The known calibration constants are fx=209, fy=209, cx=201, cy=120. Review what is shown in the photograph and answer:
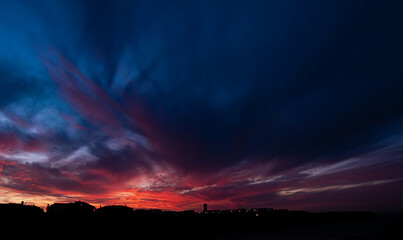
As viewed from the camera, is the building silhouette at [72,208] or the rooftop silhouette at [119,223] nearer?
the rooftop silhouette at [119,223]

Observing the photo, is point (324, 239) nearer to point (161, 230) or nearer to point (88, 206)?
point (161, 230)

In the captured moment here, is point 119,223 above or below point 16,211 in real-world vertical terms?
below

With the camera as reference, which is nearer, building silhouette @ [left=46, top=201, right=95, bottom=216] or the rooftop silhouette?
the rooftop silhouette

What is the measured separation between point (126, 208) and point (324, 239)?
147 ft

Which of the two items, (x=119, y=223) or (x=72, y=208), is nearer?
(x=119, y=223)

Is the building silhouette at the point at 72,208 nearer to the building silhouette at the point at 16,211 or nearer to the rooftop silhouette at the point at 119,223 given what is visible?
the rooftop silhouette at the point at 119,223

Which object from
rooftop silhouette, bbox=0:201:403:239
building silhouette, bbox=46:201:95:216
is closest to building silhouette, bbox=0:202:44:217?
rooftop silhouette, bbox=0:201:403:239

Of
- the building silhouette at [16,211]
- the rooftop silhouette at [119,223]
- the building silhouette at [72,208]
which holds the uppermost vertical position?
the building silhouette at [72,208]

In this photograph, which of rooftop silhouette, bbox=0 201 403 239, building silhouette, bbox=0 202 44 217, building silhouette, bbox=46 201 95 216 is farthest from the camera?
building silhouette, bbox=46 201 95 216

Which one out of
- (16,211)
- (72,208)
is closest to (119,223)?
(16,211)

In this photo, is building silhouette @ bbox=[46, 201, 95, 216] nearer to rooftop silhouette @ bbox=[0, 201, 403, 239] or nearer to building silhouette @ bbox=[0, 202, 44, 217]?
rooftop silhouette @ bbox=[0, 201, 403, 239]


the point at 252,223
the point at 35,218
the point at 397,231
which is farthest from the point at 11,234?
the point at 397,231

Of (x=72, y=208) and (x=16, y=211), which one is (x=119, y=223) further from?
(x=72, y=208)

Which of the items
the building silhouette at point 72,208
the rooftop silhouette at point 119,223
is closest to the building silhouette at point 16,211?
the rooftop silhouette at point 119,223
